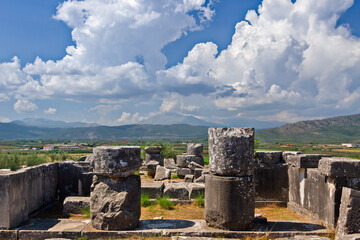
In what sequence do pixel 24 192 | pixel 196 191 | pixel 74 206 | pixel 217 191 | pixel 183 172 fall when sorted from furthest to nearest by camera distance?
A: pixel 183 172
pixel 196 191
pixel 74 206
pixel 24 192
pixel 217 191

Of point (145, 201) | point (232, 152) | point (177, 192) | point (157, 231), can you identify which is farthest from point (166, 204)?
point (232, 152)

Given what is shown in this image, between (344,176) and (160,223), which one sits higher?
(344,176)

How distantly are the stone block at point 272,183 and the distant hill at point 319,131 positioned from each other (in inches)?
5212

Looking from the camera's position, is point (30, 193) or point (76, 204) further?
point (76, 204)

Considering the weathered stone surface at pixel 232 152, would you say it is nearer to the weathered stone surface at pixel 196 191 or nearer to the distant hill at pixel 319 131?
the weathered stone surface at pixel 196 191

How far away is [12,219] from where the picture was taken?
6.19 metres

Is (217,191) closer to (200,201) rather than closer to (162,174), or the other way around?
(200,201)

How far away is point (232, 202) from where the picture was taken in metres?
5.96

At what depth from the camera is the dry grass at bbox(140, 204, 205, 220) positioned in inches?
317

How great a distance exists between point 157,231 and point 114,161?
1648 mm

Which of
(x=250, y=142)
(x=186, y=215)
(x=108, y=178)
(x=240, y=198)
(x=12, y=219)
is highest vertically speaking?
(x=250, y=142)

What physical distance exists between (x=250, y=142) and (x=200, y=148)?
1259 centimetres

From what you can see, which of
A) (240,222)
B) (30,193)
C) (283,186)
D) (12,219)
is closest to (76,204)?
(30,193)

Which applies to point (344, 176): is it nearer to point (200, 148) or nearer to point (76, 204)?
point (76, 204)
